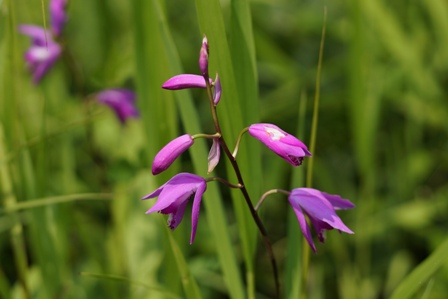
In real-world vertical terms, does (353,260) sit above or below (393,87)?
below

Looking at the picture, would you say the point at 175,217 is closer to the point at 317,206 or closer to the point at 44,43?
the point at 317,206

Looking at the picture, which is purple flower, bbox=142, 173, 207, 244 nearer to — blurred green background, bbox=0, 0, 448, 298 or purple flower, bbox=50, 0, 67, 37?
blurred green background, bbox=0, 0, 448, 298

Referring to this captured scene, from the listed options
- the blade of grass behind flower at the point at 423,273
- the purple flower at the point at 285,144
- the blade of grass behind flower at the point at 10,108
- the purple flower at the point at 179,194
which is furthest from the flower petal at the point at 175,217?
the blade of grass behind flower at the point at 10,108

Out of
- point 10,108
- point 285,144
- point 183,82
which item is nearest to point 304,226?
point 285,144

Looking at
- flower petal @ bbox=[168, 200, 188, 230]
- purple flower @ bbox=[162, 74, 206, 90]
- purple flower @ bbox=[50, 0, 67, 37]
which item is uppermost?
purple flower @ bbox=[50, 0, 67, 37]

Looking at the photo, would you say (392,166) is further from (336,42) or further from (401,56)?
(336,42)

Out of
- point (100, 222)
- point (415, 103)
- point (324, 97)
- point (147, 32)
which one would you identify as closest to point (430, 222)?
point (415, 103)

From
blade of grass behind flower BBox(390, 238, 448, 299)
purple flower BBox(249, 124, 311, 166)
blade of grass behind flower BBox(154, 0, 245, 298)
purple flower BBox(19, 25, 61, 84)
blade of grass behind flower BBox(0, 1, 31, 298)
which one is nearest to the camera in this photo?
purple flower BBox(249, 124, 311, 166)

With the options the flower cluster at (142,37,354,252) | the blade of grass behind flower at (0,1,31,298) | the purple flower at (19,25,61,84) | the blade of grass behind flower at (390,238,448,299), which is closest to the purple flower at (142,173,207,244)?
the flower cluster at (142,37,354,252)
